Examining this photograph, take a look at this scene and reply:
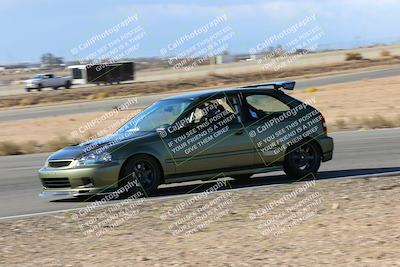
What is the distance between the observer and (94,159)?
Answer: 36.9 feet

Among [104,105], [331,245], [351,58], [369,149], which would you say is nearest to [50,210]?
[331,245]

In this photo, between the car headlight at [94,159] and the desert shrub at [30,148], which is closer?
the car headlight at [94,159]

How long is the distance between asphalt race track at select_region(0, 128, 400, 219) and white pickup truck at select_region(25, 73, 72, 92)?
51998mm

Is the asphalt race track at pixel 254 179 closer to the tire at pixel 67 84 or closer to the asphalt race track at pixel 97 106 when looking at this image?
the asphalt race track at pixel 97 106

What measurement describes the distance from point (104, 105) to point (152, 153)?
33726mm

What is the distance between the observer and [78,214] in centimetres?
1001

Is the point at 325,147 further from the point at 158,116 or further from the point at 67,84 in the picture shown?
the point at 67,84

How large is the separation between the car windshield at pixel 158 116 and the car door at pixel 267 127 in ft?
3.43

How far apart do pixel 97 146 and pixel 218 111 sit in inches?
76.5

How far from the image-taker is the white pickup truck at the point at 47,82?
235ft

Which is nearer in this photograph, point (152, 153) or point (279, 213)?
point (279, 213)

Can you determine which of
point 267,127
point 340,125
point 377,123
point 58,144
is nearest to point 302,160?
point 267,127

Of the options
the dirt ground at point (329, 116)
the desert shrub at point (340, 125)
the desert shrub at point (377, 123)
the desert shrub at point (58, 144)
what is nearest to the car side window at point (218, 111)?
the desert shrub at point (58, 144)

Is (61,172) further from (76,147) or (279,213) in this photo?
(279,213)
